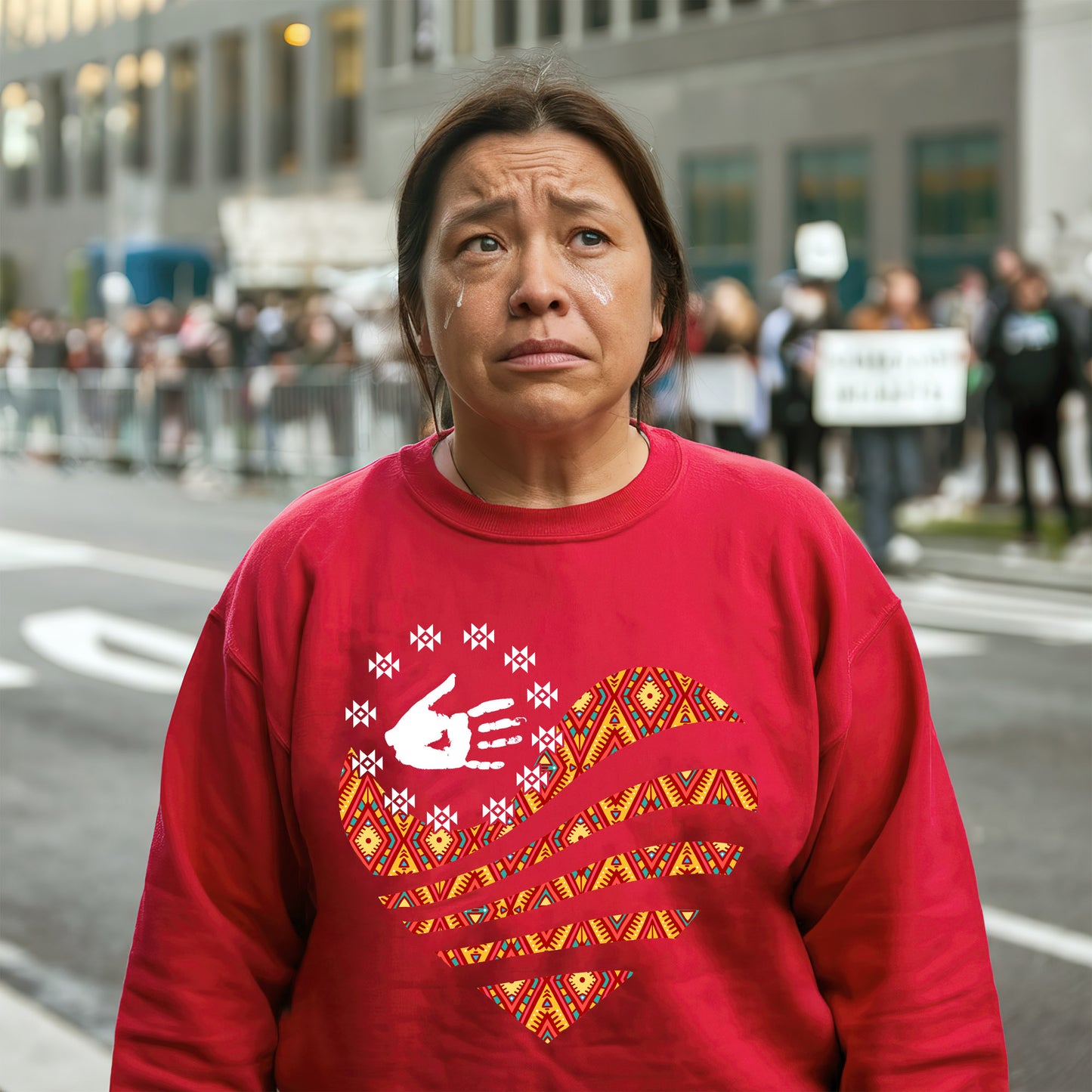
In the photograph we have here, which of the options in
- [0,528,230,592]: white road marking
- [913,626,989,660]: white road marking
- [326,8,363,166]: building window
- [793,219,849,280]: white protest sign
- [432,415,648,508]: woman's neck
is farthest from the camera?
[326,8,363,166]: building window

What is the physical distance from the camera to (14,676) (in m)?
8.76

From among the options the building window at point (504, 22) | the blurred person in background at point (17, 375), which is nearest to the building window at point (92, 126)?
the building window at point (504, 22)

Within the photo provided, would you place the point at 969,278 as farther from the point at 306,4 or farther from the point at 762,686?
the point at 306,4

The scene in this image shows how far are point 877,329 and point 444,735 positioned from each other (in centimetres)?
1199

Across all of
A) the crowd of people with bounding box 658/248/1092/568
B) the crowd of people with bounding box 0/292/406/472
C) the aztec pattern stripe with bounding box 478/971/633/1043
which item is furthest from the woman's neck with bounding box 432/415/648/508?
the crowd of people with bounding box 0/292/406/472

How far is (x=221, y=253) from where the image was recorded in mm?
48281

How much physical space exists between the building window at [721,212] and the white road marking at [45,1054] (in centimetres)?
3009

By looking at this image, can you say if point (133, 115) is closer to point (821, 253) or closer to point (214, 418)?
point (214, 418)

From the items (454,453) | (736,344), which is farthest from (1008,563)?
(454,453)

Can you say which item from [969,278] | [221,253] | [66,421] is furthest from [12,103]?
[969,278]

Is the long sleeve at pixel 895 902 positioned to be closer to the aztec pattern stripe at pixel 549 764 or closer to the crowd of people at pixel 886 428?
the aztec pattern stripe at pixel 549 764

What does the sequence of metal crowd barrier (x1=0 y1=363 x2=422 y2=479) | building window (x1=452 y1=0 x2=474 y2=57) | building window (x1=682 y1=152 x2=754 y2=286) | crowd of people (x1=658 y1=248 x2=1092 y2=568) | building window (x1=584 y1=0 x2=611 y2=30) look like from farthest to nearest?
building window (x1=452 y1=0 x2=474 y2=57)
building window (x1=584 y1=0 x2=611 y2=30)
building window (x1=682 y1=152 x2=754 y2=286)
metal crowd barrier (x1=0 y1=363 x2=422 y2=479)
crowd of people (x1=658 y1=248 x2=1092 y2=568)

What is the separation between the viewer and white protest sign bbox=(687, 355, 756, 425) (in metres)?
13.8

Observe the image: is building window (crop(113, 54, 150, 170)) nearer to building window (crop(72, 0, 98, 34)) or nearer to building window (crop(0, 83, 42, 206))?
building window (crop(72, 0, 98, 34))
